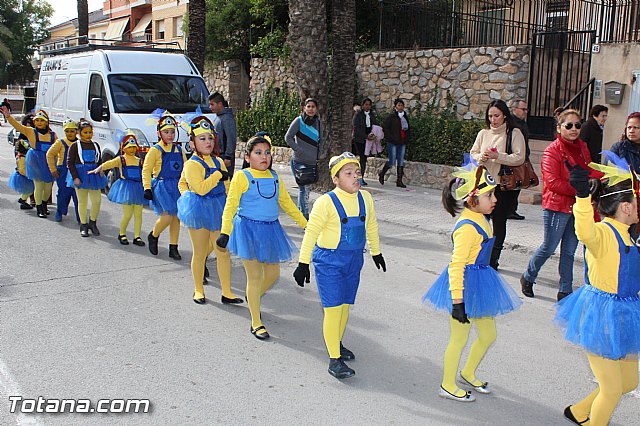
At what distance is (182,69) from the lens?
12656mm

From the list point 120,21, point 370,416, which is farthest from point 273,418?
point 120,21

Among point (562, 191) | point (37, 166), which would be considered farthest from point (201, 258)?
point (37, 166)

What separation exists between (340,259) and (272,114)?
14.7m

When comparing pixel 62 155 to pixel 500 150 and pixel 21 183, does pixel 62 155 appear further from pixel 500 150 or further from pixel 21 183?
pixel 500 150

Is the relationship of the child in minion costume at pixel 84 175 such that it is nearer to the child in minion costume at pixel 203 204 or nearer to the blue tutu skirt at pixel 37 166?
the blue tutu skirt at pixel 37 166

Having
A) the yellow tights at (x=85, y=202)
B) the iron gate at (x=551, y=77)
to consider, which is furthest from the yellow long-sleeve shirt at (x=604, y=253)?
the iron gate at (x=551, y=77)

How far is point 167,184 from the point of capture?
786 centimetres

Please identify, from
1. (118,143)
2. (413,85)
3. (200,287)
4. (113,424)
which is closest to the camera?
(113,424)

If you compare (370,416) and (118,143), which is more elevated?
(118,143)

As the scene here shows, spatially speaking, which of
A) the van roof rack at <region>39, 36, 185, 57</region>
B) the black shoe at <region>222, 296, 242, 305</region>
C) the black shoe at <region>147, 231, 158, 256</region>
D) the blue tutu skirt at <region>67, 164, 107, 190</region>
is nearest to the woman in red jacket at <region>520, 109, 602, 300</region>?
the black shoe at <region>222, 296, 242, 305</region>

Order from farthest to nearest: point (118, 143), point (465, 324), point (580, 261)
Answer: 1. point (118, 143)
2. point (580, 261)
3. point (465, 324)

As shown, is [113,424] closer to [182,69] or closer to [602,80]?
[182,69]

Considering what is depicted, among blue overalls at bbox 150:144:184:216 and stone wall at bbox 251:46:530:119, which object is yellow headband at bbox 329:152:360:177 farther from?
stone wall at bbox 251:46:530:119

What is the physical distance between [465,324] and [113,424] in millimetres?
2398
